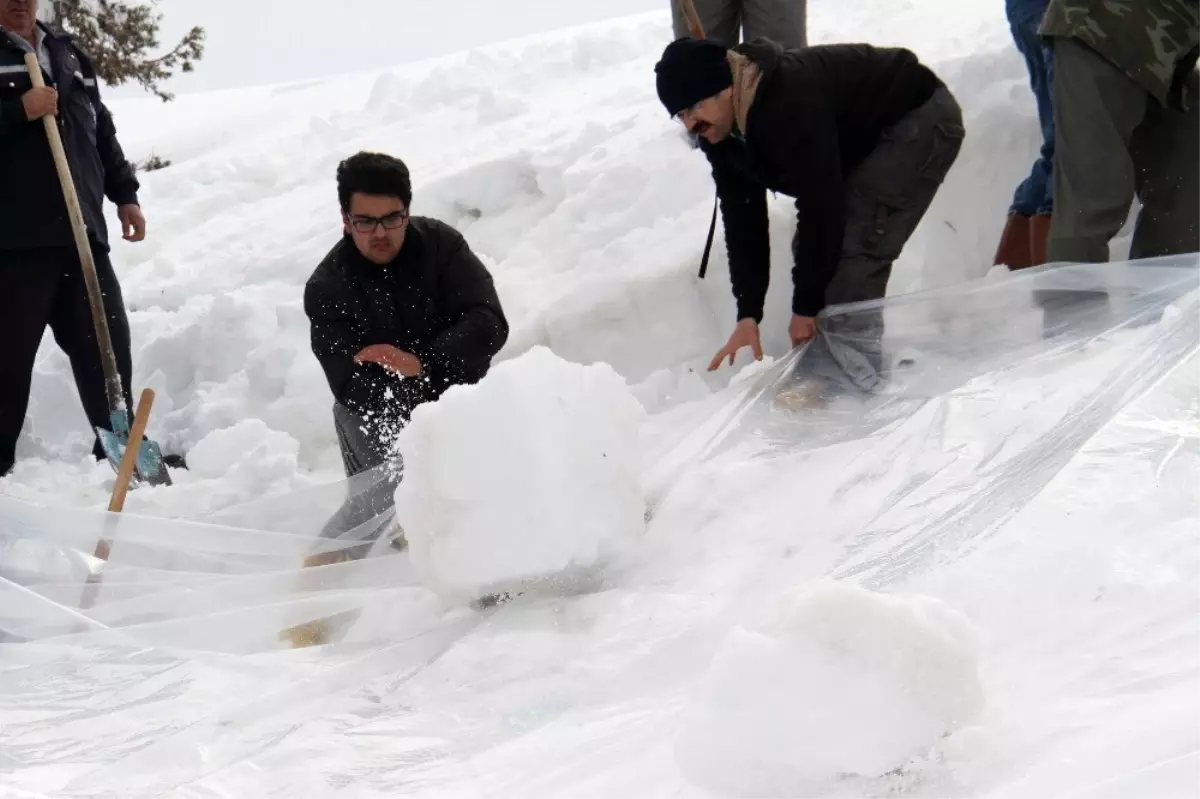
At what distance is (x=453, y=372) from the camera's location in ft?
8.20

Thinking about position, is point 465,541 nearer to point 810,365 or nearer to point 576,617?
point 576,617

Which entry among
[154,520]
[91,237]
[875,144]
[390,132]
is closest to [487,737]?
[154,520]

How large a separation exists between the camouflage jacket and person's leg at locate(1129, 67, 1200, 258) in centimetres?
15

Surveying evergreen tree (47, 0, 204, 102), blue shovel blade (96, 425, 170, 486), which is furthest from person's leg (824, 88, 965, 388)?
evergreen tree (47, 0, 204, 102)

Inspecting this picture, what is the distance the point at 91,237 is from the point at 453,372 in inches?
51.6

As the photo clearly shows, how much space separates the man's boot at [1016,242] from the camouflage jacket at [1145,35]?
0.80 m

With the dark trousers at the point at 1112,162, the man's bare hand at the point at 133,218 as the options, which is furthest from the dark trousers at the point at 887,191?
the man's bare hand at the point at 133,218

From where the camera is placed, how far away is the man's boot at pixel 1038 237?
2867mm

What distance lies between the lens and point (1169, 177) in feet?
8.04

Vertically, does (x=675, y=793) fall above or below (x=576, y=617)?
above

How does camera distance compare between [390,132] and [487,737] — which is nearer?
[487,737]

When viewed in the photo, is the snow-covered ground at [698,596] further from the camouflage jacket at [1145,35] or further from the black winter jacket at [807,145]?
the camouflage jacket at [1145,35]

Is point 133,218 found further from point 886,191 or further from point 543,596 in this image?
point 543,596

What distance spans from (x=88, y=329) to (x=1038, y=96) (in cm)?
285
